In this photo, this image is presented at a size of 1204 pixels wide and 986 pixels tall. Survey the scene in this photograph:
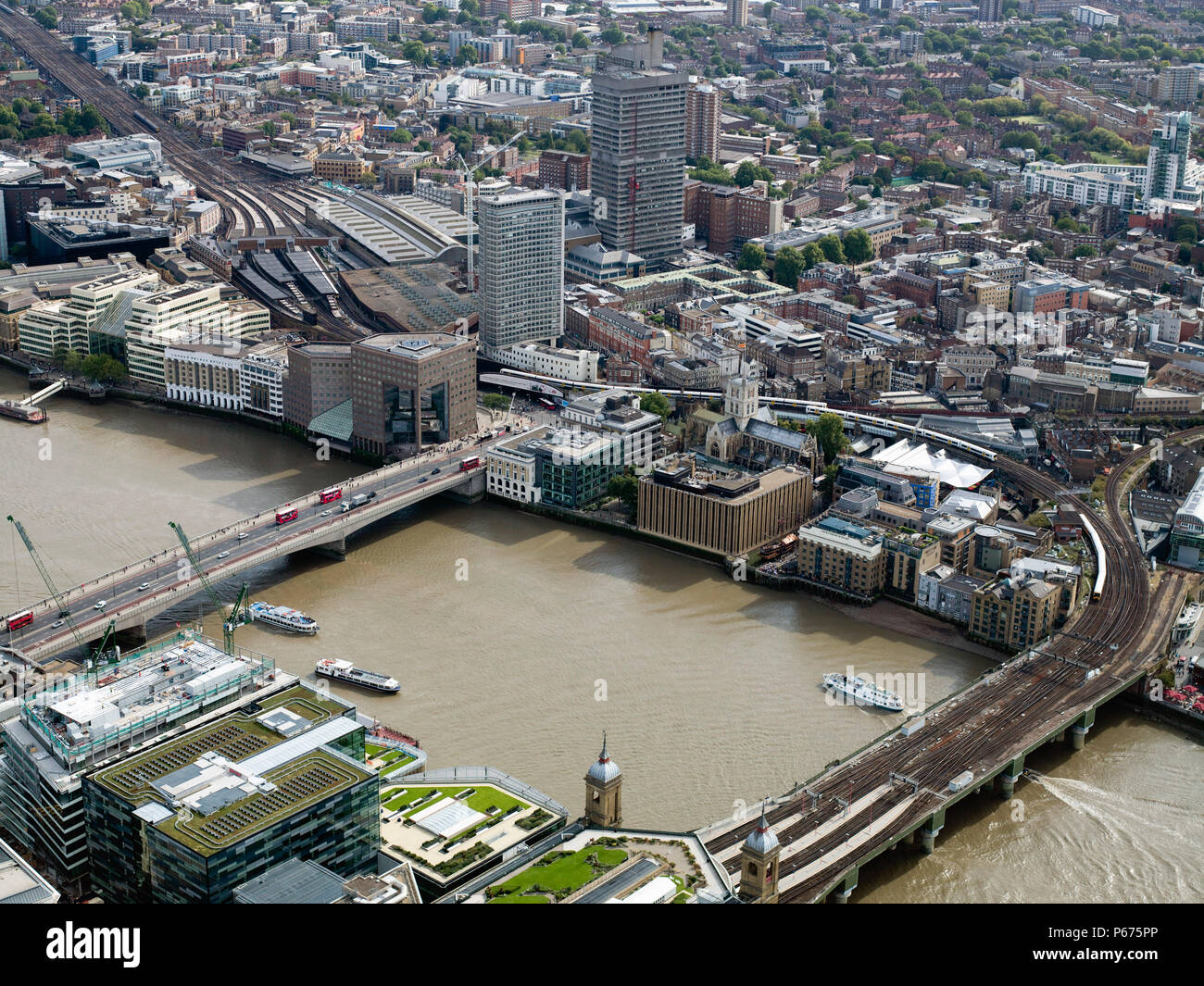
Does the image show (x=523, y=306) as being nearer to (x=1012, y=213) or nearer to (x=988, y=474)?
(x=988, y=474)

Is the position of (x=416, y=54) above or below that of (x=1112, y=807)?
above

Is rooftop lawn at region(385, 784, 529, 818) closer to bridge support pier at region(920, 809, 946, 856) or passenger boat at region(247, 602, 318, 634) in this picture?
bridge support pier at region(920, 809, 946, 856)

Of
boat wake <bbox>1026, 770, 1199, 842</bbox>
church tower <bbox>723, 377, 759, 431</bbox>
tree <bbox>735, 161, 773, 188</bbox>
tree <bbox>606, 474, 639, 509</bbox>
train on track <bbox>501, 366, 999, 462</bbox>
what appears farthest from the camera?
tree <bbox>735, 161, 773, 188</bbox>

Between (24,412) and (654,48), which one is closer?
(24,412)

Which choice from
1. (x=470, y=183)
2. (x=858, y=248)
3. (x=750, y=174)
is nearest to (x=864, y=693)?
(x=858, y=248)

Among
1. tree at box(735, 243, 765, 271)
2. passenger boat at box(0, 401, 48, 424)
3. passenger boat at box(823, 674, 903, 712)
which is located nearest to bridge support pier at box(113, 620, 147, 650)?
passenger boat at box(823, 674, 903, 712)

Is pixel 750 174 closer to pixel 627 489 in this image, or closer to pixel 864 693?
pixel 627 489

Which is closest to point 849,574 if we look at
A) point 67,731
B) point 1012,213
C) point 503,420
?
point 503,420
